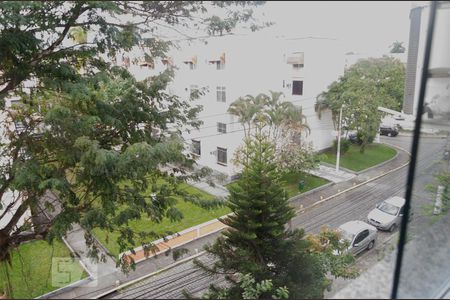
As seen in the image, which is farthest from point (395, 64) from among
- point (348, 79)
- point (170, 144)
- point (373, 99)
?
point (170, 144)

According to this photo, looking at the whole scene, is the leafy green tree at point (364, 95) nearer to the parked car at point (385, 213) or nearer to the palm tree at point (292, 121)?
the palm tree at point (292, 121)

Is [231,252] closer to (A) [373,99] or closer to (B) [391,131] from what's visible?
(A) [373,99]

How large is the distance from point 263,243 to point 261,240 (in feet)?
0.14

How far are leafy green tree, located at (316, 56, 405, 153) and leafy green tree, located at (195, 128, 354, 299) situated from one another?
18.6 ft

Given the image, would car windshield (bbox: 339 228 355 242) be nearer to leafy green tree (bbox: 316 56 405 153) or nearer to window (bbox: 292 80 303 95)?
leafy green tree (bbox: 316 56 405 153)

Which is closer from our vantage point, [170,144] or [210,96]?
[170,144]

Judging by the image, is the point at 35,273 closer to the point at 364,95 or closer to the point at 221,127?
the point at 221,127

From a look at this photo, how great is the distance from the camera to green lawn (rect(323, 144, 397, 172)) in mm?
10891

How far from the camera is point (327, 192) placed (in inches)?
363

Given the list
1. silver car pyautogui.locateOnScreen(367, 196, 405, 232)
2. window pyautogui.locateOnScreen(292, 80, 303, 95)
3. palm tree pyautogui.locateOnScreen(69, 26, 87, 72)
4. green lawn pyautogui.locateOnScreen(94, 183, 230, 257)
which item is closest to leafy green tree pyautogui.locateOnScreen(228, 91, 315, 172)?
green lawn pyautogui.locateOnScreen(94, 183, 230, 257)

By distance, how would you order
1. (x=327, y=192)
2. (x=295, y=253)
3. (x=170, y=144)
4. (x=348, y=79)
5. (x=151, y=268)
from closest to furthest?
(x=170, y=144)
(x=295, y=253)
(x=151, y=268)
(x=327, y=192)
(x=348, y=79)

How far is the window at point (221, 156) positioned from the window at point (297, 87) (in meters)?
3.81

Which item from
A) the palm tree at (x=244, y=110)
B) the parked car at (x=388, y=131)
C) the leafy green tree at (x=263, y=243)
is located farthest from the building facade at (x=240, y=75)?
the leafy green tree at (x=263, y=243)

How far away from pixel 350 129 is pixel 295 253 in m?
8.51
